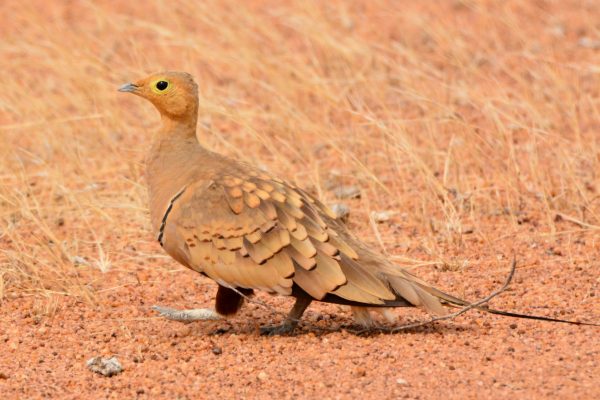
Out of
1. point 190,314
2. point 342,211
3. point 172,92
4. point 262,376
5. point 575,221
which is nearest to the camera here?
point 262,376

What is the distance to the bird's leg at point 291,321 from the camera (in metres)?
5.23

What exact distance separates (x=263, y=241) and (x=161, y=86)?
1.17 meters

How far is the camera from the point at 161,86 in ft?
18.7

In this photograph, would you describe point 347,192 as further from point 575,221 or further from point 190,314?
point 190,314

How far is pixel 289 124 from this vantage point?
7926mm

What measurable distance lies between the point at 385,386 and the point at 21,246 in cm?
295

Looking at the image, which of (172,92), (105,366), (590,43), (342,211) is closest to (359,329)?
(105,366)

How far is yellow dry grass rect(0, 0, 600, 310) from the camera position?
684 cm

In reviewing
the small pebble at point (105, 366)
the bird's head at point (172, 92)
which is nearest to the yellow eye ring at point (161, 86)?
the bird's head at point (172, 92)

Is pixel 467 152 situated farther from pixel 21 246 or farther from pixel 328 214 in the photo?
pixel 21 246

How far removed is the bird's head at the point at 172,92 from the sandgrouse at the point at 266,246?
0.35 metres

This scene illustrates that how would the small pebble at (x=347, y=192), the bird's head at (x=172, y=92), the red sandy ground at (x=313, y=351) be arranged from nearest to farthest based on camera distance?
1. the red sandy ground at (x=313, y=351)
2. the bird's head at (x=172, y=92)
3. the small pebble at (x=347, y=192)

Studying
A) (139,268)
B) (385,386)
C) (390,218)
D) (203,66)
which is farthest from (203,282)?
(203,66)

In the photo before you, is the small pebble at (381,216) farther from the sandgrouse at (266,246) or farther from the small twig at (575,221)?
the sandgrouse at (266,246)
